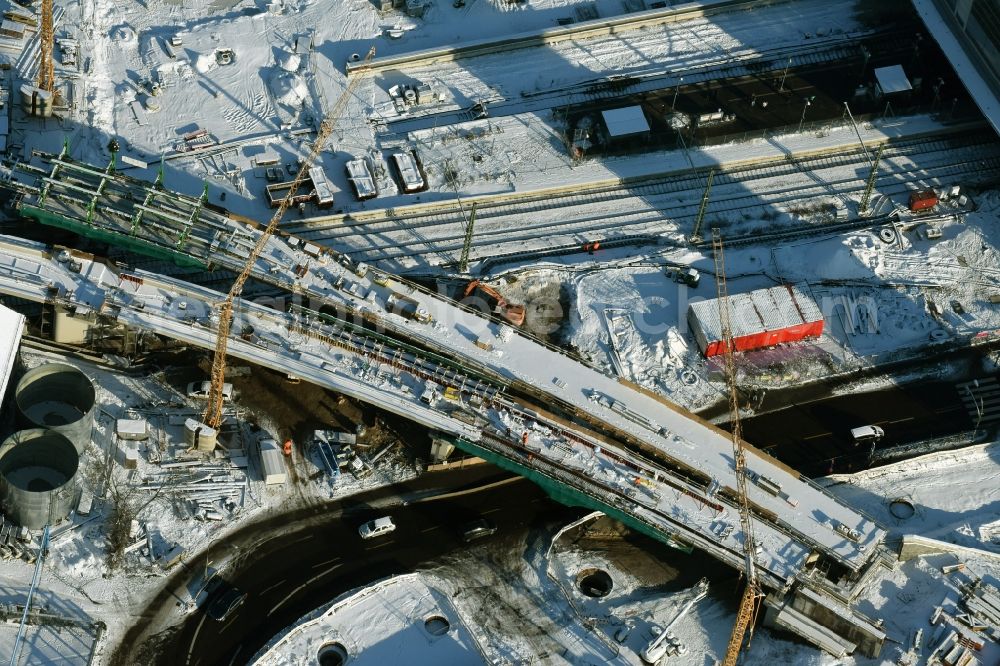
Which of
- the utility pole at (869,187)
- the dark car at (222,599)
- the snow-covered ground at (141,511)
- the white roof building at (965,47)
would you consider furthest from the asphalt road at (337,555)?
A: the white roof building at (965,47)

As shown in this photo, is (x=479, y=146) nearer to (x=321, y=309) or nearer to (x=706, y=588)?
(x=321, y=309)

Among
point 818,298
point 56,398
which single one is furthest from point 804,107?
point 56,398

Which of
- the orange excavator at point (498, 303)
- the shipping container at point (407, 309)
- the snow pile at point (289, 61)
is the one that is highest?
the snow pile at point (289, 61)

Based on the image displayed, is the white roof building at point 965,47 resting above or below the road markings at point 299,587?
above

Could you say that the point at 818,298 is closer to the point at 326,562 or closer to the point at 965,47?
the point at 965,47

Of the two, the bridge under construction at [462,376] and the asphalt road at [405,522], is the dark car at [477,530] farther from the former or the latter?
the bridge under construction at [462,376]

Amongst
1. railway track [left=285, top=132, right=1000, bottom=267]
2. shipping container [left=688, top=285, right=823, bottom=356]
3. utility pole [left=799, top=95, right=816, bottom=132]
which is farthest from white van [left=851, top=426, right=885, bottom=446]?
utility pole [left=799, top=95, right=816, bottom=132]
